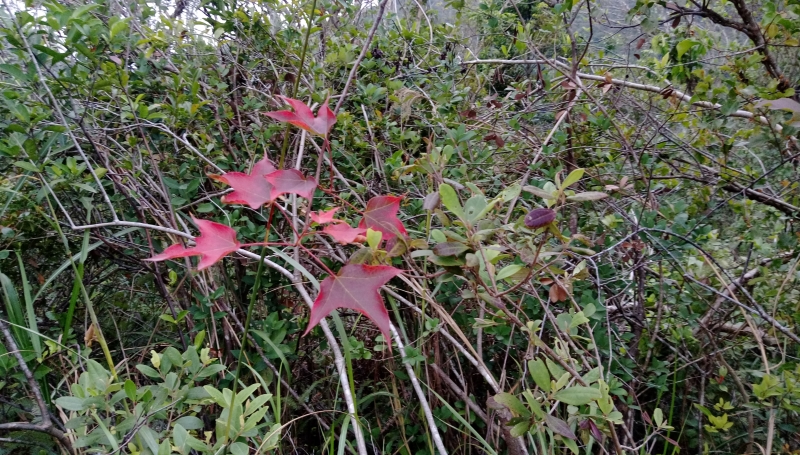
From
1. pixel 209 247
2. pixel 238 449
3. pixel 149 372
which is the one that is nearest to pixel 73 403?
pixel 149 372

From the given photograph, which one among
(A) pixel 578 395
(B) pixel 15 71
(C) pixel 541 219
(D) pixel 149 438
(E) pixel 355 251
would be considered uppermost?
(B) pixel 15 71

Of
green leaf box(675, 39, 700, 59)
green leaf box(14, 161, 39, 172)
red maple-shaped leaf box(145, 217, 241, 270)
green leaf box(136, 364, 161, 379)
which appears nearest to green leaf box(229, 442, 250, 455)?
green leaf box(136, 364, 161, 379)

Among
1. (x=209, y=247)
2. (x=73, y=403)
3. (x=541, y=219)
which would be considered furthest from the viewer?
(x=73, y=403)

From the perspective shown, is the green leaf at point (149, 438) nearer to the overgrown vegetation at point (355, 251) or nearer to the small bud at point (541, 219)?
the overgrown vegetation at point (355, 251)

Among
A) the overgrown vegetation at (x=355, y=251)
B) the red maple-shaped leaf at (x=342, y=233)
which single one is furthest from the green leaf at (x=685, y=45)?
the red maple-shaped leaf at (x=342, y=233)

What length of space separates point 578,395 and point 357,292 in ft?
1.41

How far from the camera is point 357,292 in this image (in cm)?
69

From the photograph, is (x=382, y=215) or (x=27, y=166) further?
(x=27, y=166)

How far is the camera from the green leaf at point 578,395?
811mm

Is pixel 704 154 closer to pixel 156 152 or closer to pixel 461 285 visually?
pixel 461 285

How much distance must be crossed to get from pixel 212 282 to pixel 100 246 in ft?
1.24

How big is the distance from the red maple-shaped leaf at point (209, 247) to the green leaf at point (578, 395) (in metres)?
0.59

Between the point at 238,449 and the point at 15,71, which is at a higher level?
the point at 15,71

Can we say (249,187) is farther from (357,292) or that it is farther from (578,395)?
(578,395)
